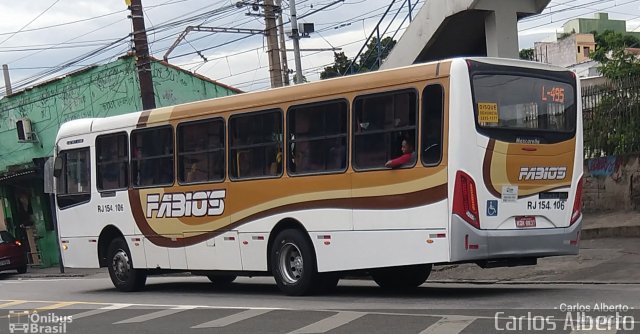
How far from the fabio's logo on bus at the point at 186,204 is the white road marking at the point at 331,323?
3.98 meters

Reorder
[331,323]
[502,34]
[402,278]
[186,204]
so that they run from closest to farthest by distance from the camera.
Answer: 1. [331,323]
2. [402,278]
3. [186,204]
4. [502,34]

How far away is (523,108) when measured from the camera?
1081cm

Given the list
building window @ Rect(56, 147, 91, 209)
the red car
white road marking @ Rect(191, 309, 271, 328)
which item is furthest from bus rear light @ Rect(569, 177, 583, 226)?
the red car

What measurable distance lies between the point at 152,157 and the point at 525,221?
685 cm

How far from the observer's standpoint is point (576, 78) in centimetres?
1148

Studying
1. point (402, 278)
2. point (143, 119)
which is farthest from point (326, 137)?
point (143, 119)

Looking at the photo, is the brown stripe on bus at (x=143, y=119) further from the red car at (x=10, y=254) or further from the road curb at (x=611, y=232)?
the red car at (x=10, y=254)

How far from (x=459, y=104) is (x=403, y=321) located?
2828mm

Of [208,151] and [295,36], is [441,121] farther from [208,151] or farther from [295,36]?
[295,36]

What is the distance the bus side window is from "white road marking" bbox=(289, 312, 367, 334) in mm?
2167

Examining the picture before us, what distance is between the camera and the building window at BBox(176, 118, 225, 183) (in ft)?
43.5

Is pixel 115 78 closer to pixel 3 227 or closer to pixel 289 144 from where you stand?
pixel 3 227

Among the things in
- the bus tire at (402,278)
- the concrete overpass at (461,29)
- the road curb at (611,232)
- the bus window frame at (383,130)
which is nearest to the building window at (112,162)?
the bus tire at (402,278)

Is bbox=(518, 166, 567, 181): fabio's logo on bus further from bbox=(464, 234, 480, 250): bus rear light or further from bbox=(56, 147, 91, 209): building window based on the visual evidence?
A: bbox=(56, 147, 91, 209): building window
